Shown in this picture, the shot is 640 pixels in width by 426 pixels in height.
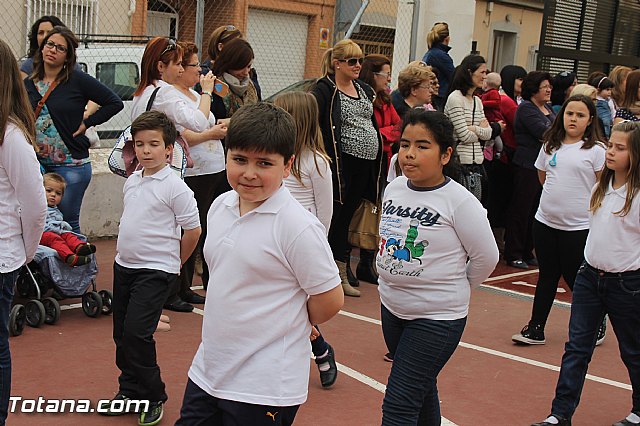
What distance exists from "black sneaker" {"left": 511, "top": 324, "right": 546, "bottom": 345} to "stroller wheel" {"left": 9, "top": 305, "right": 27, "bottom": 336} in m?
3.64

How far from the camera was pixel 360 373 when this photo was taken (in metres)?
5.92

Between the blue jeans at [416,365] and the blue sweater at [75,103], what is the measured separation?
3771 millimetres

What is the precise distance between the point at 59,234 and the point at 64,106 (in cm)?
97

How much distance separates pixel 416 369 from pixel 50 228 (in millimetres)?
3690

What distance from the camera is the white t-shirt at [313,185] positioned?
5.66 metres

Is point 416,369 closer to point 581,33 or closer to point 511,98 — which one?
point 511,98

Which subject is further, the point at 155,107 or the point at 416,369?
the point at 155,107

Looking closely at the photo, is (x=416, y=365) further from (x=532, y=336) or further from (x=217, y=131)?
(x=217, y=131)

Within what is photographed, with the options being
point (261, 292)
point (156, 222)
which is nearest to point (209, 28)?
point (156, 222)

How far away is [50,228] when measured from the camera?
6766 millimetres

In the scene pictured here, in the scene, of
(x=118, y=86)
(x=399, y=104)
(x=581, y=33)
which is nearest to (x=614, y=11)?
(x=581, y=33)

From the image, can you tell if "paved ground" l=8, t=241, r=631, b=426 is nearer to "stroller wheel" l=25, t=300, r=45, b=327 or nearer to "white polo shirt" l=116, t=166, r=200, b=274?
"stroller wheel" l=25, t=300, r=45, b=327

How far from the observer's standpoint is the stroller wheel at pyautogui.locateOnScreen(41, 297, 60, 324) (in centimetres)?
642

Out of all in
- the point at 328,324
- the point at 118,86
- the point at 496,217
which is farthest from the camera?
the point at 118,86
